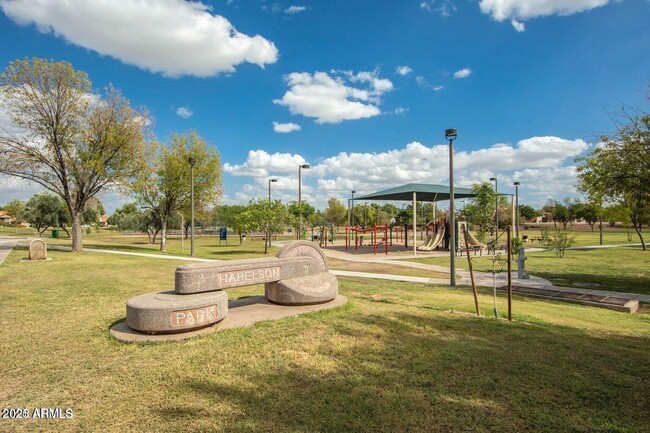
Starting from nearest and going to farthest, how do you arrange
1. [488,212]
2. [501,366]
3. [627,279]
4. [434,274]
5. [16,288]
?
[501,366]
[16,288]
[627,279]
[434,274]
[488,212]

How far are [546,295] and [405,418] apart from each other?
9354 mm

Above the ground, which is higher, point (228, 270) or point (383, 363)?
point (228, 270)

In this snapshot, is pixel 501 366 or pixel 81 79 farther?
pixel 81 79

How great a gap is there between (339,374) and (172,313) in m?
2.85

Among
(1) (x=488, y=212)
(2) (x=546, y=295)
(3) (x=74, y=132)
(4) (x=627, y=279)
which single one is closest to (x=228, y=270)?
(2) (x=546, y=295)

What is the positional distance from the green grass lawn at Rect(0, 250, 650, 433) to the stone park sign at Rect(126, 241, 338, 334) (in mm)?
418

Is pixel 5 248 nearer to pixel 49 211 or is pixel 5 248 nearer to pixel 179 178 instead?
pixel 179 178

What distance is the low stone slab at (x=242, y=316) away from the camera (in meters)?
5.38

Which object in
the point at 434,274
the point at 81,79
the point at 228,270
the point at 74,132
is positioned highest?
the point at 81,79

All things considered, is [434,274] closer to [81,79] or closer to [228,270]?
[228,270]

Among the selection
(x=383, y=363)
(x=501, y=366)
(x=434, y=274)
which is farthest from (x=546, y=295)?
(x=383, y=363)

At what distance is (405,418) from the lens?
322 cm

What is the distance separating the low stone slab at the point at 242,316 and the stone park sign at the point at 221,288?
10cm

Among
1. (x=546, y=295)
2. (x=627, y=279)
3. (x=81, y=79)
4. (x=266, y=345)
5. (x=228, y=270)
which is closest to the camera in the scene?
(x=266, y=345)
